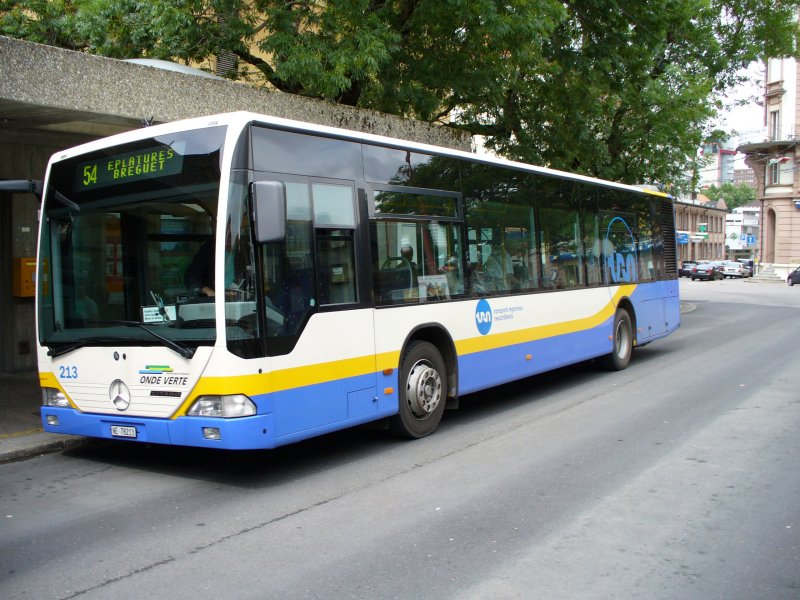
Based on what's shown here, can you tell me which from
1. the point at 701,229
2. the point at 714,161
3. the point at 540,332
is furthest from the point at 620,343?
the point at 701,229

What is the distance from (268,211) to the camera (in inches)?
230

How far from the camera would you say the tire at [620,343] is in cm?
1281

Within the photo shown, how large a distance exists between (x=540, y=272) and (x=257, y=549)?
6477 millimetres

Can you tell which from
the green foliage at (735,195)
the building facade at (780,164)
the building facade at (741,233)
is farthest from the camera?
the green foliage at (735,195)

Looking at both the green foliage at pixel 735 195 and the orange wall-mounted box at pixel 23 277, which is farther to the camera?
the green foliage at pixel 735 195

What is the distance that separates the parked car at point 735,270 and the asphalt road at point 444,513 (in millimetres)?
62147

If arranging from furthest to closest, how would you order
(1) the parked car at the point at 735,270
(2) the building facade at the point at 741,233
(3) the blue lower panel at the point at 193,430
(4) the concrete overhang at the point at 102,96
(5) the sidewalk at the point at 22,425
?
(2) the building facade at the point at 741,233, (1) the parked car at the point at 735,270, (4) the concrete overhang at the point at 102,96, (5) the sidewalk at the point at 22,425, (3) the blue lower panel at the point at 193,430

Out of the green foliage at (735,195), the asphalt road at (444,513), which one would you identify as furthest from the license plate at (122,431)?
the green foliage at (735,195)

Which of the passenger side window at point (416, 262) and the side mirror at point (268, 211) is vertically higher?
the side mirror at point (268, 211)

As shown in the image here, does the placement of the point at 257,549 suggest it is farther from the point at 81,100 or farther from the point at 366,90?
the point at 366,90

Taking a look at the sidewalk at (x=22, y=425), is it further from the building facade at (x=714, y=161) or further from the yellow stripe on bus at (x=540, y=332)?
the building facade at (x=714, y=161)

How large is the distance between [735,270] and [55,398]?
67.9 m

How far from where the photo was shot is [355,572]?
14.7ft

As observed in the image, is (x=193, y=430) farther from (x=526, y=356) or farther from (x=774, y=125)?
(x=774, y=125)
